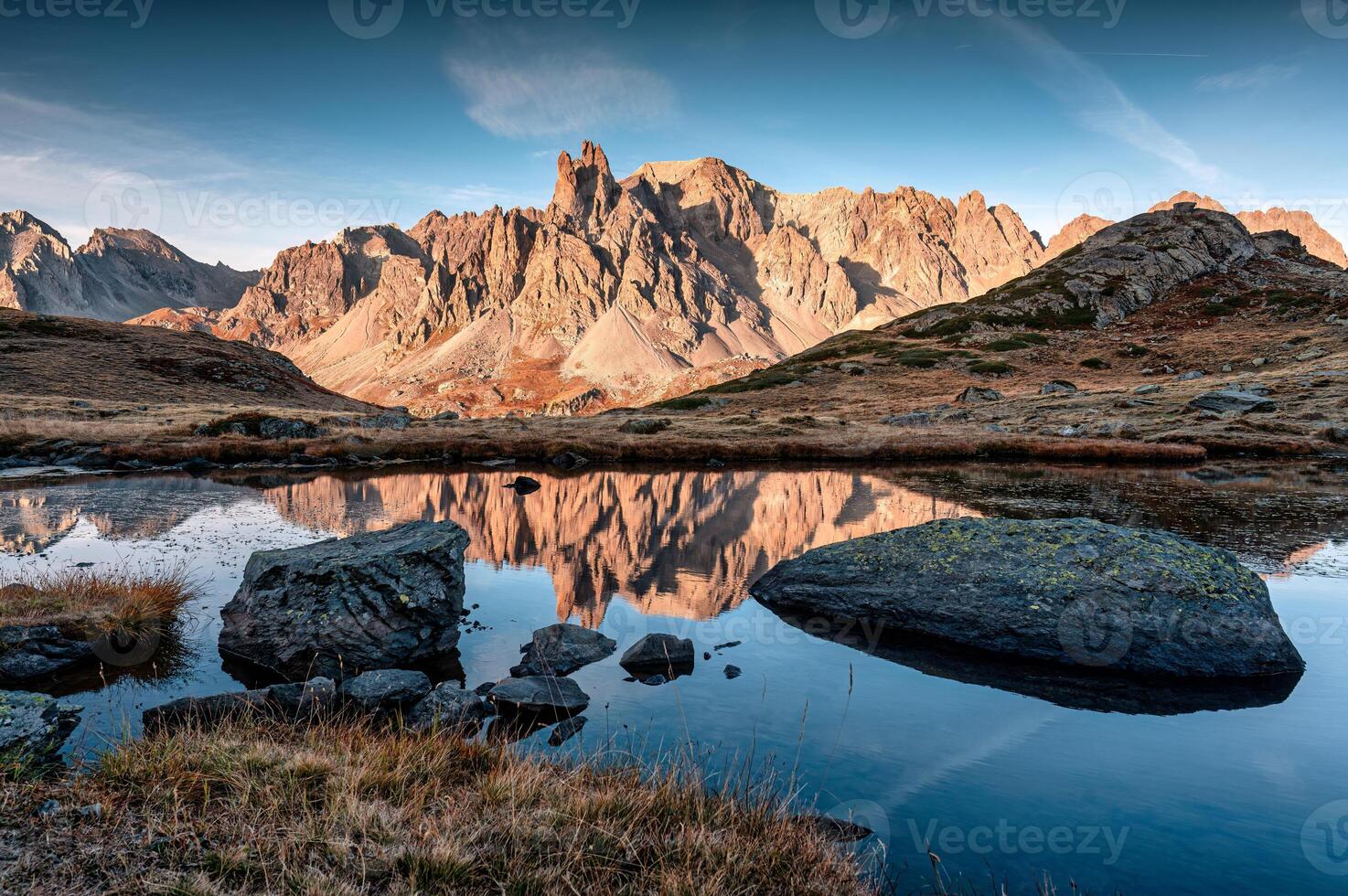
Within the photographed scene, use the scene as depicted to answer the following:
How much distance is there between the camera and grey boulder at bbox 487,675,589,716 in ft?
35.9

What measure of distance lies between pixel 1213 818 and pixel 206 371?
497 ft

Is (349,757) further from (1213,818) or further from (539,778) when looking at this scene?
(1213,818)

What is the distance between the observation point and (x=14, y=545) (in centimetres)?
2248

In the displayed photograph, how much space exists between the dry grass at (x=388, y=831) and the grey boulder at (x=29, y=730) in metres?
0.92

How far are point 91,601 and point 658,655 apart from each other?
11863mm

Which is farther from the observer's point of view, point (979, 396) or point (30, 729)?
point (979, 396)

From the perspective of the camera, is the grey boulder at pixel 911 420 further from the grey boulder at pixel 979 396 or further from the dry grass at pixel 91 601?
the dry grass at pixel 91 601

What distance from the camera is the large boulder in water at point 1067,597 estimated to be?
12.4 meters

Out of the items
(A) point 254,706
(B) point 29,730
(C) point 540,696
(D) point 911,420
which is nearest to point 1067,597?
(C) point 540,696

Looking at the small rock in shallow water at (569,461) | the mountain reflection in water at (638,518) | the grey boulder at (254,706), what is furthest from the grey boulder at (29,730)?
the small rock in shallow water at (569,461)

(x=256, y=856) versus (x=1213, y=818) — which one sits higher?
(x=256, y=856)

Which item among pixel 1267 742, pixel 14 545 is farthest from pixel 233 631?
pixel 1267 742

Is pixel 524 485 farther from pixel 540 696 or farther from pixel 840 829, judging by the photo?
pixel 840 829

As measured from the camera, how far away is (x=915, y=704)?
37.2 feet
